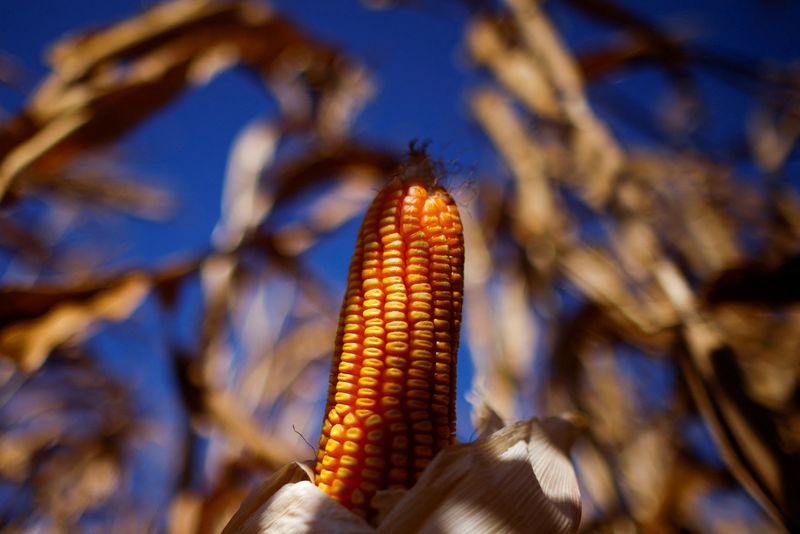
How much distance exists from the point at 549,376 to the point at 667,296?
26.2 inches

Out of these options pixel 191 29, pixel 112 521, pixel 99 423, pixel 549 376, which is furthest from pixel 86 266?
pixel 549 376

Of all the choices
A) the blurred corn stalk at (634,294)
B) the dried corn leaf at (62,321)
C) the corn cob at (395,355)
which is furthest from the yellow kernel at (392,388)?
the dried corn leaf at (62,321)

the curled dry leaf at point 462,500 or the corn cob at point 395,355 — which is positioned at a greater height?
the corn cob at point 395,355

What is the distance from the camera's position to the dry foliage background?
33.4 inches

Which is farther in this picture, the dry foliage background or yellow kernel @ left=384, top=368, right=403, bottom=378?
the dry foliage background

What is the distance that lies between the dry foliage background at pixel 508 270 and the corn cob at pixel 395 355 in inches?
4.7

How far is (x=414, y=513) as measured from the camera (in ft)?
1.19

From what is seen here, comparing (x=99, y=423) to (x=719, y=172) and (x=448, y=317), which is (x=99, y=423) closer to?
(x=448, y=317)

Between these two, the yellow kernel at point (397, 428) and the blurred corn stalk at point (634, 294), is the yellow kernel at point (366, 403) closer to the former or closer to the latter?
the yellow kernel at point (397, 428)

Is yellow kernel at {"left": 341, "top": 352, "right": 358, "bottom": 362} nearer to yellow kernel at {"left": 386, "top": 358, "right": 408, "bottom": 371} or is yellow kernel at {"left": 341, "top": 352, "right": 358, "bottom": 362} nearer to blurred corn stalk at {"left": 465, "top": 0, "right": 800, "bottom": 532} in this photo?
yellow kernel at {"left": 386, "top": 358, "right": 408, "bottom": 371}

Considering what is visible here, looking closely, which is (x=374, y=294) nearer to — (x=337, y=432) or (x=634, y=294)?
(x=337, y=432)

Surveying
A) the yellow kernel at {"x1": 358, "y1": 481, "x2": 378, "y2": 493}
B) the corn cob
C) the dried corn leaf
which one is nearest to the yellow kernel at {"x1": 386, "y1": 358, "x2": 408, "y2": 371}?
the corn cob

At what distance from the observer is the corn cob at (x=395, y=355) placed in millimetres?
415

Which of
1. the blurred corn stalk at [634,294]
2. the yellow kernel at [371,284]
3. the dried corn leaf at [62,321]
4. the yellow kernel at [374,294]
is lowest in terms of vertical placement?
the blurred corn stalk at [634,294]
